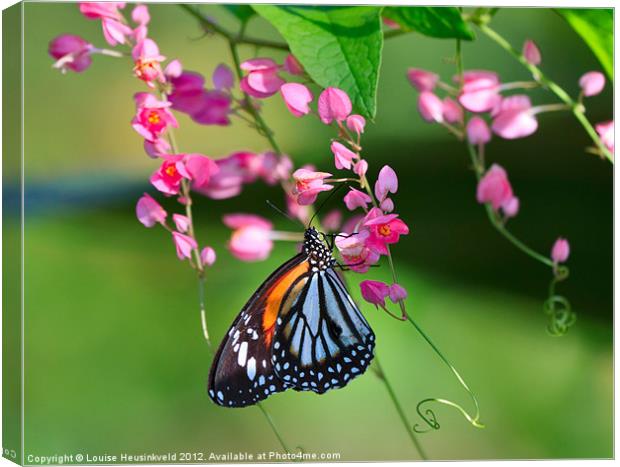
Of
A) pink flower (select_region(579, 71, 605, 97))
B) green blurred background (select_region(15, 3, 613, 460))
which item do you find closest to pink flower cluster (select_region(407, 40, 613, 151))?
pink flower (select_region(579, 71, 605, 97))

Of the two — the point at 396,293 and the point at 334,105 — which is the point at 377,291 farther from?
the point at 334,105

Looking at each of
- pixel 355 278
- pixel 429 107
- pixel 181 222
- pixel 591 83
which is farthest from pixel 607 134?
pixel 355 278

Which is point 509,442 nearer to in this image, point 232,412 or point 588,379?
point 588,379

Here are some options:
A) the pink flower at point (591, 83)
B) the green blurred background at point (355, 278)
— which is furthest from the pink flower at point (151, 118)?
the green blurred background at point (355, 278)

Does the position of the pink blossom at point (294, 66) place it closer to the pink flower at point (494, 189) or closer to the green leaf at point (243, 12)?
the green leaf at point (243, 12)

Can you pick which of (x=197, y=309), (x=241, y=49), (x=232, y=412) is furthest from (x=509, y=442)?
(x=241, y=49)

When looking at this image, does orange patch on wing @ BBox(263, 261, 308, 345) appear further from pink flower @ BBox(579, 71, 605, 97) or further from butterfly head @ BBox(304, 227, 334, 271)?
pink flower @ BBox(579, 71, 605, 97)
